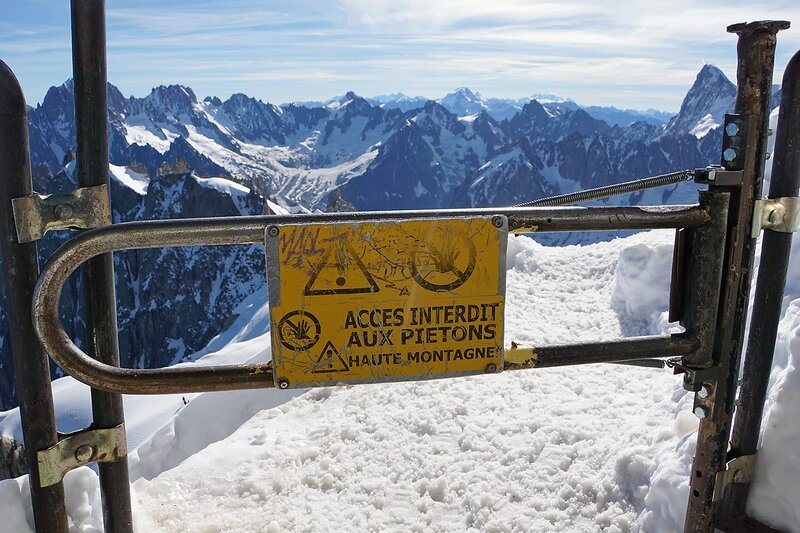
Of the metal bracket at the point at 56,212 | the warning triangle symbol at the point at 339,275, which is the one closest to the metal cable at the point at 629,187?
the warning triangle symbol at the point at 339,275

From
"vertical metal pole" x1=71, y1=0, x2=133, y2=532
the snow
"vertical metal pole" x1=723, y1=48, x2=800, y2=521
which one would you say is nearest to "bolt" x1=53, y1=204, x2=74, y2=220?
"vertical metal pole" x1=71, y1=0, x2=133, y2=532

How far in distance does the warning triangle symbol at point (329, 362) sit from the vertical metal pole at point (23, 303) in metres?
1.16

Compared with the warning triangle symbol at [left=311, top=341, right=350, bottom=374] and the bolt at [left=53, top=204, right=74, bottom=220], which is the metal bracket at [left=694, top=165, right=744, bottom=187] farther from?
the bolt at [left=53, top=204, right=74, bottom=220]

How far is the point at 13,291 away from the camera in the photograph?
8.45 ft

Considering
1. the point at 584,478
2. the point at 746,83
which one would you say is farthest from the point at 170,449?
the point at 746,83

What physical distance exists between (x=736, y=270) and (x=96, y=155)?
272 cm

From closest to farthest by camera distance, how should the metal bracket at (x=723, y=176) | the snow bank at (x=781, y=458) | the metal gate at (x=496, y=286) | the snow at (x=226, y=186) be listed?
the metal gate at (x=496, y=286)
the metal bracket at (x=723, y=176)
the snow bank at (x=781, y=458)
the snow at (x=226, y=186)

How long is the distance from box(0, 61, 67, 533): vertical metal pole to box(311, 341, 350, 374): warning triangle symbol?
116 centimetres

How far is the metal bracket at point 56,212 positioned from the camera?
2486 millimetres

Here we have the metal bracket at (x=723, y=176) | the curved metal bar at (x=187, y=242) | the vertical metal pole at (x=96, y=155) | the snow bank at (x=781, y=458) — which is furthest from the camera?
the snow bank at (x=781, y=458)

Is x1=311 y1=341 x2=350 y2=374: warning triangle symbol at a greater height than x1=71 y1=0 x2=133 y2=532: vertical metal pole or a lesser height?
lesser

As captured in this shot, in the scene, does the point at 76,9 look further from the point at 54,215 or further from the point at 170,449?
the point at 170,449

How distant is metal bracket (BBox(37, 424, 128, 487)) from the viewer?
2.78m

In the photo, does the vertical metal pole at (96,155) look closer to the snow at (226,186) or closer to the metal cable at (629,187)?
the metal cable at (629,187)
